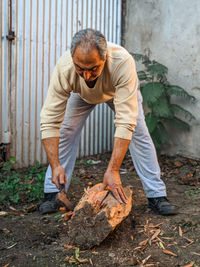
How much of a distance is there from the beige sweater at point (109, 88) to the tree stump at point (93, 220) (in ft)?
1.93

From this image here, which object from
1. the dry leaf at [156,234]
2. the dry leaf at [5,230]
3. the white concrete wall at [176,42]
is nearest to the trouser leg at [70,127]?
the dry leaf at [5,230]

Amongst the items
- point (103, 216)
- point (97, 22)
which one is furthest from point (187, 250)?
point (97, 22)

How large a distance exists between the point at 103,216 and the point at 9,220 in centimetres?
122

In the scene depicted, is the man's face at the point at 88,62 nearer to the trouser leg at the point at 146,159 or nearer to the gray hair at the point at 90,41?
the gray hair at the point at 90,41

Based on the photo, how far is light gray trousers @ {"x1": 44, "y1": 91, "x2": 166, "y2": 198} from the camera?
3441mm

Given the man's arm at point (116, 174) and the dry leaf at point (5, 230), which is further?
the dry leaf at point (5, 230)

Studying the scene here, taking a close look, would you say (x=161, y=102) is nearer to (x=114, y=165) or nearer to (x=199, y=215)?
(x=199, y=215)

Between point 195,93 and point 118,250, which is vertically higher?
point 195,93

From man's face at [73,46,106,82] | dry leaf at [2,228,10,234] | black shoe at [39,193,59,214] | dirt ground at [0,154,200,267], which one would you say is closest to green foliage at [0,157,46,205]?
dirt ground at [0,154,200,267]

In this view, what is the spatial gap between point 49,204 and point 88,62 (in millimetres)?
1710

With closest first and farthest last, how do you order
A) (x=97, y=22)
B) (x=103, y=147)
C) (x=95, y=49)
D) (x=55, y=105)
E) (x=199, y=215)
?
(x=95, y=49)
(x=55, y=105)
(x=199, y=215)
(x=97, y=22)
(x=103, y=147)

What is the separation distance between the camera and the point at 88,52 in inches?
97.4

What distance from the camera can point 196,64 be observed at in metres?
5.29

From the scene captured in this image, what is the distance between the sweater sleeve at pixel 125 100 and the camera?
9.23 ft
